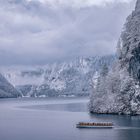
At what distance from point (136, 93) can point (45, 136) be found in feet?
210

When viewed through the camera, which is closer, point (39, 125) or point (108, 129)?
point (108, 129)

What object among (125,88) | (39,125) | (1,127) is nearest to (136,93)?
(125,88)

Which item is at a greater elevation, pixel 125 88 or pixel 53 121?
pixel 125 88

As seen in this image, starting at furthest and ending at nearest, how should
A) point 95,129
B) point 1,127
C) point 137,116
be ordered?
1. point 137,116
2. point 1,127
3. point 95,129

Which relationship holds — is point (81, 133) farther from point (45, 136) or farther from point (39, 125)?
point (39, 125)

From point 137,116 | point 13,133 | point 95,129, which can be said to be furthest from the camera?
point 137,116

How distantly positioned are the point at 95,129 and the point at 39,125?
2546cm

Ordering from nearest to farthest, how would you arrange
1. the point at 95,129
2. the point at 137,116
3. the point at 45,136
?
the point at 45,136 < the point at 95,129 < the point at 137,116

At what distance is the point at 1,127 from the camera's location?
574ft

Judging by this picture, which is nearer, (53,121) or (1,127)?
(1,127)

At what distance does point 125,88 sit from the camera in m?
199

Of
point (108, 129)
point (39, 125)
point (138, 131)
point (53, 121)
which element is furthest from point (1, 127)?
point (138, 131)

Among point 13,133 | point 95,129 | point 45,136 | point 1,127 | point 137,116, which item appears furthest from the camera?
point 137,116

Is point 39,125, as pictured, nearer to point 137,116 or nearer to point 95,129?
point 95,129
